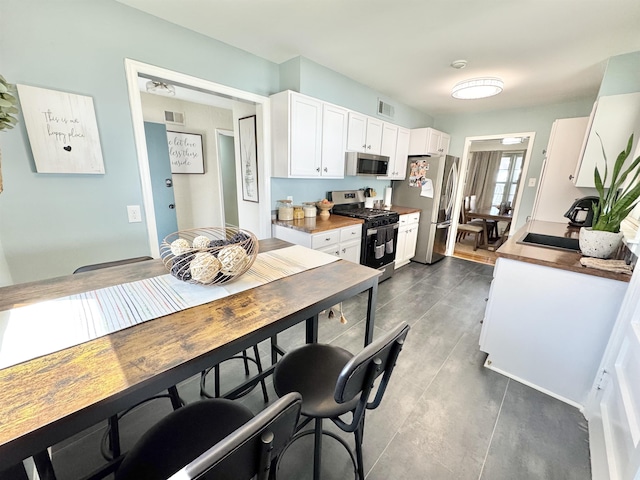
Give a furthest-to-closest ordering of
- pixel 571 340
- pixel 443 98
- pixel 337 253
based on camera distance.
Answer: pixel 443 98 < pixel 337 253 < pixel 571 340

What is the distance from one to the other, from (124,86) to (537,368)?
11.7 ft

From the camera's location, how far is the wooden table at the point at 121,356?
54 cm

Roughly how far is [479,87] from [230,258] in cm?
298

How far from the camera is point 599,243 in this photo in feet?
5.32

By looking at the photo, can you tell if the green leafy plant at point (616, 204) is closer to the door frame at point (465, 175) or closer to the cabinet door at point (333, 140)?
the cabinet door at point (333, 140)

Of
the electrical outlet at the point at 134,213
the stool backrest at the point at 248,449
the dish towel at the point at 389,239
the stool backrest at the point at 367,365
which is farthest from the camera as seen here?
the dish towel at the point at 389,239

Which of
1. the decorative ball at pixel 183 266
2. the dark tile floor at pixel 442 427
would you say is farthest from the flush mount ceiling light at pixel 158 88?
the dark tile floor at pixel 442 427

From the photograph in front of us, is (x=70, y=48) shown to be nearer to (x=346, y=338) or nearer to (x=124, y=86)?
(x=124, y=86)

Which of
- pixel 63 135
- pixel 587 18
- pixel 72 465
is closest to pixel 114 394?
pixel 72 465

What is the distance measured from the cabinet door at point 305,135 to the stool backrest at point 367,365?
2167 millimetres

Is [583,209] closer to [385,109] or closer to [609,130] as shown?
[609,130]

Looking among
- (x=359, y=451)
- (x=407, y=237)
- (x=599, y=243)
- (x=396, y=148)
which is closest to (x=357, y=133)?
(x=396, y=148)

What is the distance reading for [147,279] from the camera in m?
1.18

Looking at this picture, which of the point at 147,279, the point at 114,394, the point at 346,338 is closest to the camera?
the point at 114,394
